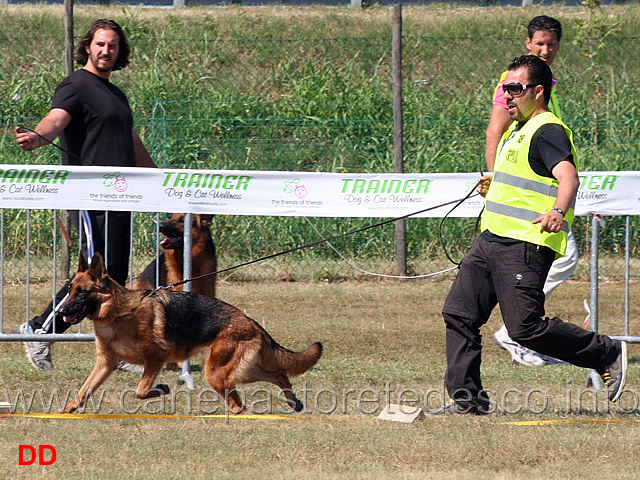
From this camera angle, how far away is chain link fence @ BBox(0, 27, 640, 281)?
10141mm

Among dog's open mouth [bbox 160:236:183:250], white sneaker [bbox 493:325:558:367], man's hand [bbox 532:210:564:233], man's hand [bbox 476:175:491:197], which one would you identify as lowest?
white sneaker [bbox 493:325:558:367]

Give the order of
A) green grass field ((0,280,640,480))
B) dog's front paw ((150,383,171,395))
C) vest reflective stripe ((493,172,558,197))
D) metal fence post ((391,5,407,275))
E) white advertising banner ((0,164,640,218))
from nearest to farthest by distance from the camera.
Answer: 1. green grass field ((0,280,640,480))
2. vest reflective stripe ((493,172,558,197))
3. dog's front paw ((150,383,171,395))
4. white advertising banner ((0,164,640,218))
5. metal fence post ((391,5,407,275))

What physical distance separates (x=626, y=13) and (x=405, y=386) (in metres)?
14.4

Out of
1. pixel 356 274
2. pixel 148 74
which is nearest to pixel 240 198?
pixel 356 274

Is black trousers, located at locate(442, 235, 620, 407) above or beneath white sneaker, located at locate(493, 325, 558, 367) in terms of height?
above

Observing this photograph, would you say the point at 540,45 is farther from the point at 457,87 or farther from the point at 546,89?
the point at 457,87

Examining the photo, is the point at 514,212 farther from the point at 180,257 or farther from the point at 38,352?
the point at 38,352

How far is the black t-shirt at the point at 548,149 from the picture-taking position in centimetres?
423

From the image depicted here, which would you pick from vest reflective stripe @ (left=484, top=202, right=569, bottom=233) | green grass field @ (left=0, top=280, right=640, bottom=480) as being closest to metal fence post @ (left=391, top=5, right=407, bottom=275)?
green grass field @ (left=0, top=280, right=640, bottom=480)

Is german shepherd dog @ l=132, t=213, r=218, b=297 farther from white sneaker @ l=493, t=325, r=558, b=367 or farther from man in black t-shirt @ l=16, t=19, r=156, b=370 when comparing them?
white sneaker @ l=493, t=325, r=558, b=367

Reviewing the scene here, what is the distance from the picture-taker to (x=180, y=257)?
6082mm

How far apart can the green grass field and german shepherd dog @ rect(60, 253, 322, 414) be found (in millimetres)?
216

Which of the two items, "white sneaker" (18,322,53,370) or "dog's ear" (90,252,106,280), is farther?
"white sneaker" (18,322,53,370)

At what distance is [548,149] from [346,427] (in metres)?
1.72
